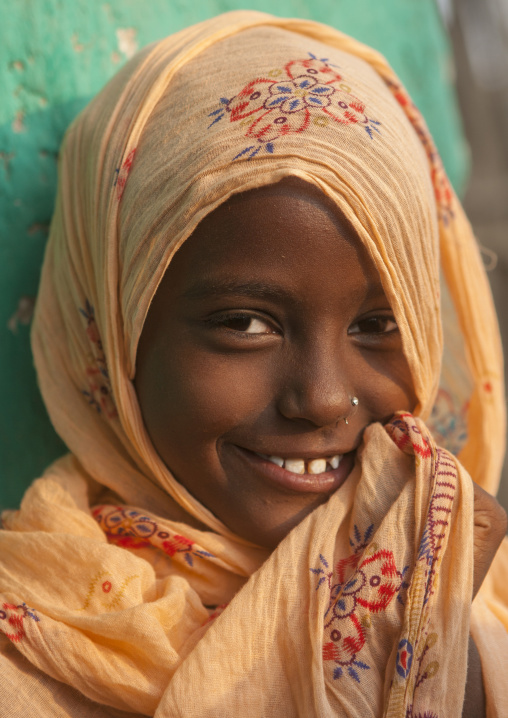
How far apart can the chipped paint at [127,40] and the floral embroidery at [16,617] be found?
143cm

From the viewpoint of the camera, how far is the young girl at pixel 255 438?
1.11 metres

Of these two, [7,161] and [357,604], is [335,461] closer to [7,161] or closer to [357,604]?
[357,604]

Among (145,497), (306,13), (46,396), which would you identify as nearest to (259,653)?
(145,497)

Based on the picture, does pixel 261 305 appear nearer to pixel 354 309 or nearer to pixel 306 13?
pixel 354 309

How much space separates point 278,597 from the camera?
115 centimetres

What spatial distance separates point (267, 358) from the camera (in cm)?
125

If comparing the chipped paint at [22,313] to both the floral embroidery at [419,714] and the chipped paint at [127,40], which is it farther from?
the floral embroidery at [419,714]

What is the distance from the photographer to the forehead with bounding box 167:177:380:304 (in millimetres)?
1184

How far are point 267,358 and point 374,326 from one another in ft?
0.75

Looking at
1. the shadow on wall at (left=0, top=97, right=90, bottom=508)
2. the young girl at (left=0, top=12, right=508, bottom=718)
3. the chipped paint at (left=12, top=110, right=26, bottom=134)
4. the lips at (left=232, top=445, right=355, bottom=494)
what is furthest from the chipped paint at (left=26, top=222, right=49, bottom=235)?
the lips at (left=232, top=445, right=355, bottom=494)

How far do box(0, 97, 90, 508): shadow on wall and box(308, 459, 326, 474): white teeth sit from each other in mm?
747

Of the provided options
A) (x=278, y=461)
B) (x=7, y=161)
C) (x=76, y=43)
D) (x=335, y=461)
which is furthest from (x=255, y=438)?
(x=76, y=43)

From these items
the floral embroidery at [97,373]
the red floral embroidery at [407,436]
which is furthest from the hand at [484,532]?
the floral embroidery at [97,373]

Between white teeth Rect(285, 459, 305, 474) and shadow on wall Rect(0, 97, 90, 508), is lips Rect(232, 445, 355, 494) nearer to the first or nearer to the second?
white teeth Rect(285, 459, 305, 474)
